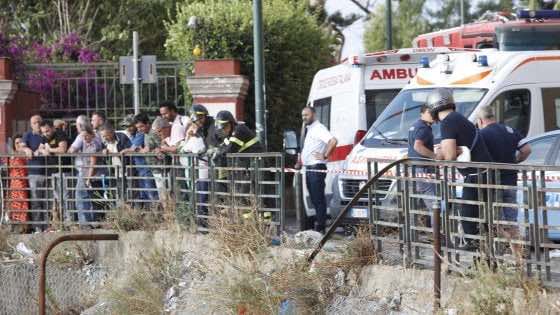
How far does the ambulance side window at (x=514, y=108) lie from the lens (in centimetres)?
1507

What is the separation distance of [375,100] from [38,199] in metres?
4.65

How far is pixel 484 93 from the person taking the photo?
15016mm

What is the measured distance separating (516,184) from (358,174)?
5583 millimetres

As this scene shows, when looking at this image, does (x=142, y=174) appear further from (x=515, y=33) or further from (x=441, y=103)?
(x=441, y=103)

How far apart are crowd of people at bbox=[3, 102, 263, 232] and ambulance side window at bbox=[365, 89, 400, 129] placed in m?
2.43

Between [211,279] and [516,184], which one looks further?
[211,279]

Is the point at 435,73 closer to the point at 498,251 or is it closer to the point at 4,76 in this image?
the point at 498,251

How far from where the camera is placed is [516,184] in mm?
9977

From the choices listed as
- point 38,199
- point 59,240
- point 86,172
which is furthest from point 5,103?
point 59,240

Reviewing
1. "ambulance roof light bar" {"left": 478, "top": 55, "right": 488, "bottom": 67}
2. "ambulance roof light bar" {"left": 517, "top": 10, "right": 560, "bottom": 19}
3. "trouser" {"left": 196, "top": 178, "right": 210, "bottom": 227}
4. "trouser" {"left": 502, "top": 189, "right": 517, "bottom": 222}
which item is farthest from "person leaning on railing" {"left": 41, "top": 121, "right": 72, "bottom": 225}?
"trouser" {"left": 502, "top": 189, "right": 517, "bottom": 222}

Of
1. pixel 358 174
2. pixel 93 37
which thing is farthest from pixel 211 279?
pixel 93 37

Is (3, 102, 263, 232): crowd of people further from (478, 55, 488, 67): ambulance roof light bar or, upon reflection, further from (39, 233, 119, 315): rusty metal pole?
(478, 55, 488, 67): ambulance roof light bar

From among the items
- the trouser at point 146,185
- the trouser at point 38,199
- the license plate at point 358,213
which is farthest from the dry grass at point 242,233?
the trouser at point 38,199

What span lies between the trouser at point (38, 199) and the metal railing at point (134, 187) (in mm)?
13
